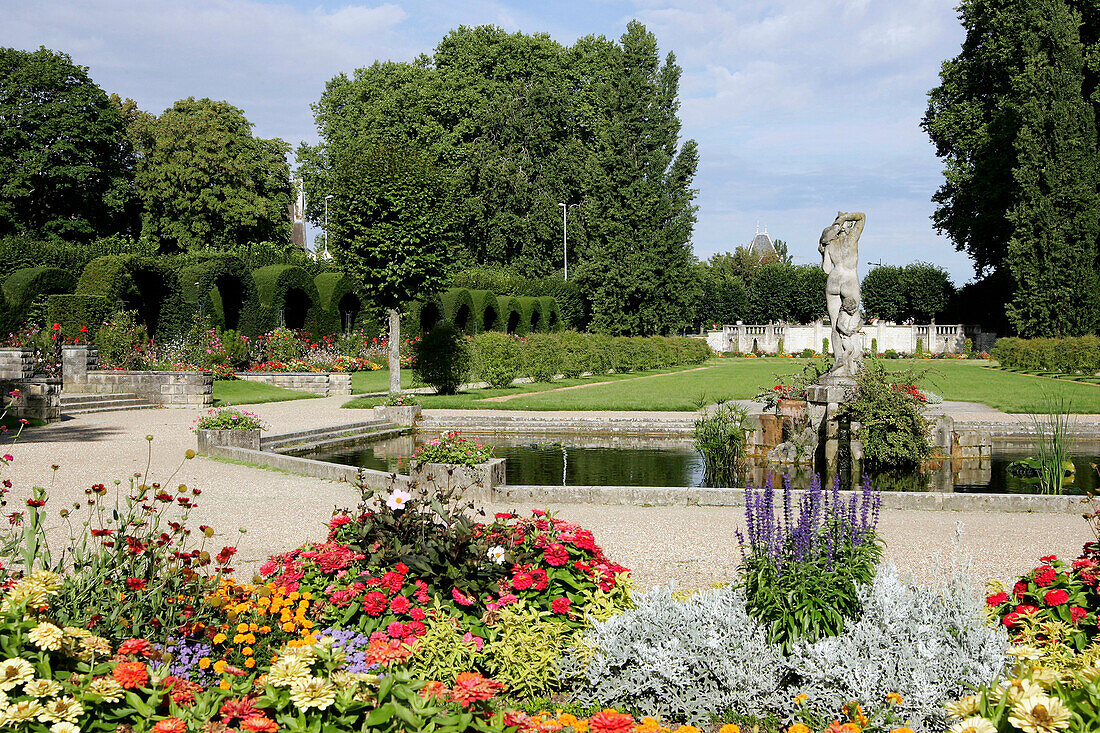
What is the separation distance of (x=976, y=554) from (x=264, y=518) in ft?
17.7

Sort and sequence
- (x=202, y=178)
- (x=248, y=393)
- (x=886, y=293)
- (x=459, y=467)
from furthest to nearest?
(x=886, y=293)
(x=202, y=178)
(x=248, y=393)
(x=459, y=467)

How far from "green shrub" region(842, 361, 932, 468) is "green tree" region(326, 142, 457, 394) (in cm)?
1067

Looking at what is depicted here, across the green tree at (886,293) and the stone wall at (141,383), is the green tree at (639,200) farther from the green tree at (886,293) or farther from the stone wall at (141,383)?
the stone wall at (141,383)

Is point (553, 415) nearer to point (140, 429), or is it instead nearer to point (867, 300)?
point (140, 429)

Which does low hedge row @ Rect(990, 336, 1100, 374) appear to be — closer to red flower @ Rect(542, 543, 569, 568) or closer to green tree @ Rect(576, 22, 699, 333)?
green tree @ Rect(576, 22, 699, 333)

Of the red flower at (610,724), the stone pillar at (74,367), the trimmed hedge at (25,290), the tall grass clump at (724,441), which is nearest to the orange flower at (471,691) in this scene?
the red flower at (610,724)

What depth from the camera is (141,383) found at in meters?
17.4

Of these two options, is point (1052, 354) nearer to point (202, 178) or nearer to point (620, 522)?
point (620, 522)

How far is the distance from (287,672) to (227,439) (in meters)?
8.67

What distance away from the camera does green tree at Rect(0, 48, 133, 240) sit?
2981 cm

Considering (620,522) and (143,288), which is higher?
(143,288)

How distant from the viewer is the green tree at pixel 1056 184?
30.9 m

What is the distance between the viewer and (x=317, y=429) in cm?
1262

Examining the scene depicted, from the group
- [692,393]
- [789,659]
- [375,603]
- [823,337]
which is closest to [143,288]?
[692,393]
